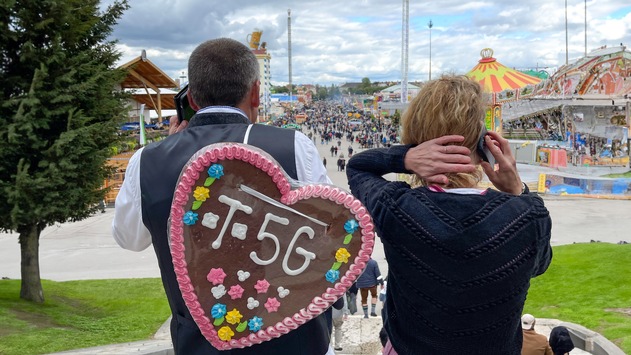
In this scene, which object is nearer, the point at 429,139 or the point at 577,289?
the point at 429,139

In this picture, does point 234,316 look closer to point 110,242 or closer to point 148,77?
point 110,242

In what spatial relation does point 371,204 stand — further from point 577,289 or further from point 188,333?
point 577,289

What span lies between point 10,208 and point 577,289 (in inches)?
391

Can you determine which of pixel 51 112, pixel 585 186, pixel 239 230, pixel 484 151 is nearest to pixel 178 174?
pixel 239 230

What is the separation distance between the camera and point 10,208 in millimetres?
9141

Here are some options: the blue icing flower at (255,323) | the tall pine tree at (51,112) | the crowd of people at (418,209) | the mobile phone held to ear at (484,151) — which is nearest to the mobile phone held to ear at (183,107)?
the crowd of people at (418,209)

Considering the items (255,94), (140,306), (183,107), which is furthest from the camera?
(140,306)

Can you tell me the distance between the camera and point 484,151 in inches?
70.0

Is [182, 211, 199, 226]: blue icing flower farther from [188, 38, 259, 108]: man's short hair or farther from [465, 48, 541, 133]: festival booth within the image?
[465, 48, 541, 133]: festival booth

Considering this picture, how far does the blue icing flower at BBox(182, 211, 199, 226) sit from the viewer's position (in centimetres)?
170

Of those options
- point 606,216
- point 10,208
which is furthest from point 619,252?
point 10,208

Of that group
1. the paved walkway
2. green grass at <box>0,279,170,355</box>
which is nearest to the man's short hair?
green grass at <box>0,279,170,355</box>

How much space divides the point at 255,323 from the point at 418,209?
61cm

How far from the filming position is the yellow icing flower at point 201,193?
169cm
